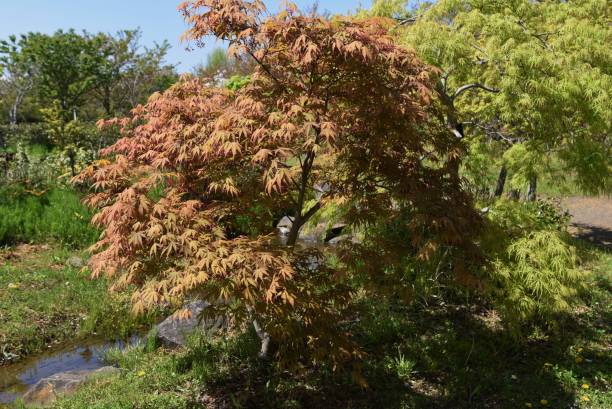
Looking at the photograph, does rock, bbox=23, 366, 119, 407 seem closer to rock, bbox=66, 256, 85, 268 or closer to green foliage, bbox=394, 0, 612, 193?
rock, bbox=66, 256, 85, 268

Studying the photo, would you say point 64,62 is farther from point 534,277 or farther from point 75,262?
point 534,277

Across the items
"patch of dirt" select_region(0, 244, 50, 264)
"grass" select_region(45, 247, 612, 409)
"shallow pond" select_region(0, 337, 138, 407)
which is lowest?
"shallow pond" select_region(0, 337, 138, 407)

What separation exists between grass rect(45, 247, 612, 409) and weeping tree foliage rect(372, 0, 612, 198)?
2.09 meters

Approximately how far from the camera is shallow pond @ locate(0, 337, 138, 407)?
5.82 metres

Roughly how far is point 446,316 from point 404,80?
351 cm

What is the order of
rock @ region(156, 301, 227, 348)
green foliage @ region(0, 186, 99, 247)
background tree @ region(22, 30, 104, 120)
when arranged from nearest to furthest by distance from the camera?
rock @ region(156, 301, 227, 348)
green foliage @ region(0, 186, 99, 247)
background tree @ region(22, 30, 104, 120)

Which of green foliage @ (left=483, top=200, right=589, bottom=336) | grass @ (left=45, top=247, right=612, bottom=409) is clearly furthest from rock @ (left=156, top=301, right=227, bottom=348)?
green foliage @ (left=483, top=200, right=589, bottom=336)

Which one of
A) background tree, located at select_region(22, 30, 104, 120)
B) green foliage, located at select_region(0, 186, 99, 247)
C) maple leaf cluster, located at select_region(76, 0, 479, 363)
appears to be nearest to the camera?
maple leaf cluster, located at select_region(76, 0, 479, 363)

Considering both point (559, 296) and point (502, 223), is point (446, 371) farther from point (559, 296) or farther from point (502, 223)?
point (502, 223)

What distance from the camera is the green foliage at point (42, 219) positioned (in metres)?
9.70

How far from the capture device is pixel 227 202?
172 inches

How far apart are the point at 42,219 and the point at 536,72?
29.0 feet

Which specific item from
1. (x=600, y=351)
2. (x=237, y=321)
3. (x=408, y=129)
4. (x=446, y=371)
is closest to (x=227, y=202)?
(x=237, y=321)

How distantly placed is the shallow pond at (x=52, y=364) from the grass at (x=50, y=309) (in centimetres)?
15
